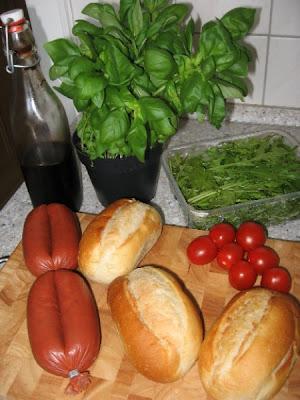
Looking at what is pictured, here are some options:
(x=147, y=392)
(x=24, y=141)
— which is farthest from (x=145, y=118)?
(x=147, y=392)

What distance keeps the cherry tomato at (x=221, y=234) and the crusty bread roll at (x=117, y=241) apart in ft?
0.36

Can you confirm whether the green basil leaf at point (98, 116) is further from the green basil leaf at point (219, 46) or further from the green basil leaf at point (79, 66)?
the green basil leaf at point (219, 46)

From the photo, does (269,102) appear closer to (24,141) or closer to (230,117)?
(230,117)

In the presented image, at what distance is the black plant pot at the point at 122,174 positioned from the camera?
33.9 inches

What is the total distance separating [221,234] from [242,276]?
0.10 metres

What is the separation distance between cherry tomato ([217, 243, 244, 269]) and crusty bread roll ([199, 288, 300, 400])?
14 centimetres

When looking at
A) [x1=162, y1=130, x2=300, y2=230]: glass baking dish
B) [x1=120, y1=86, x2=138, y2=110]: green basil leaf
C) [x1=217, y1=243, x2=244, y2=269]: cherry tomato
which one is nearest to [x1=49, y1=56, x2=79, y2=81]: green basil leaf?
[x1=120, y1=86, x2=138, y2=110]: green basil leaf

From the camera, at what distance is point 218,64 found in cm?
73

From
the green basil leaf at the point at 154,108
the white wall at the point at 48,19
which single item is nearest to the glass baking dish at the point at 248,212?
the green basil leaf at the point at 154,108

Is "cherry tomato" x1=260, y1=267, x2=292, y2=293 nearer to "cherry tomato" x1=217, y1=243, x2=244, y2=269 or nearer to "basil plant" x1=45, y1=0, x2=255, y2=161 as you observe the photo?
"cherry tomato" x1=217, y1=243, x2=244, y2=269

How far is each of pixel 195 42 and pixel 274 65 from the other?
22 centimetres

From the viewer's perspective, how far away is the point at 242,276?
730 mm

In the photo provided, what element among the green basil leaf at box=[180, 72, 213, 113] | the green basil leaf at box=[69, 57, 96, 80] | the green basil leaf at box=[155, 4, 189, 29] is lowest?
the green basil leaf at box=[180, 72, 213, 113]

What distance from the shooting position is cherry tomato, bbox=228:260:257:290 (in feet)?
2.40
